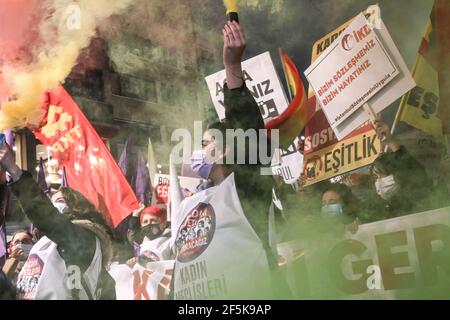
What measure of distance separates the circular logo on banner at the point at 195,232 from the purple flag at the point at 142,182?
0.30 meters

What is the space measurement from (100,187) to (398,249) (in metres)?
1.74

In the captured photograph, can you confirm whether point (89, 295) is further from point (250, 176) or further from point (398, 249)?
point (398, 249)

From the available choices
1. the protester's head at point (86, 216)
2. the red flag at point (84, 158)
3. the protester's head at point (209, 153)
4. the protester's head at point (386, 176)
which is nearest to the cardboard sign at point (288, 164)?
the protester's head at point (209, 153)

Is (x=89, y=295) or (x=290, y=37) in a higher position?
(x=290, y=37)

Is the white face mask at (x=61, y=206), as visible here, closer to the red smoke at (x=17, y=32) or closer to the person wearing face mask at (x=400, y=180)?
the red smoke at (x=17, y=32)

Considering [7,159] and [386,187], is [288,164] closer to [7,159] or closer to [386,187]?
[386,187]

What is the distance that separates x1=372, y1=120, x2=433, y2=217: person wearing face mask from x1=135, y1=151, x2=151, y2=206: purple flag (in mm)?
1281

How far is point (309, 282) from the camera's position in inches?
130

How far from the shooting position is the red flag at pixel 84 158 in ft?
12.3

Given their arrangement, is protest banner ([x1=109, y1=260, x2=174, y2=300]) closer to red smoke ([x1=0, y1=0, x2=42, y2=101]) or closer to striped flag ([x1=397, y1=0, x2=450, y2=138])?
red smoke ([x1=0, y1=0, x2=42, y2=101])

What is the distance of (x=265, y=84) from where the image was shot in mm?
3402

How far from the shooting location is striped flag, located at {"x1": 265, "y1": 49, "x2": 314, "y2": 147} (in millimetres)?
3330

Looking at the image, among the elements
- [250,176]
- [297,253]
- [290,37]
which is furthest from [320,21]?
[297,253]
